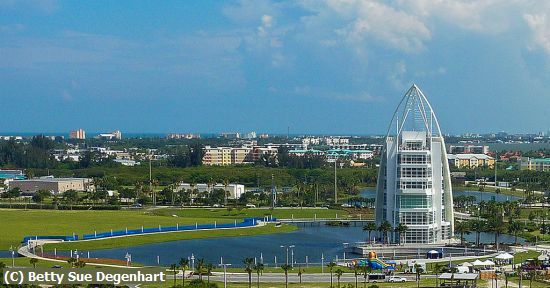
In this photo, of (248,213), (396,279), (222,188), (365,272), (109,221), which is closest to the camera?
(365,272)

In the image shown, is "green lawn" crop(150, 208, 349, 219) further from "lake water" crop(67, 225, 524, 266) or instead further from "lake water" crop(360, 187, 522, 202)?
"lake water" crop(360, 187, 522, 202)

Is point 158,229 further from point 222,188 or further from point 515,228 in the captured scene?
point 222,188

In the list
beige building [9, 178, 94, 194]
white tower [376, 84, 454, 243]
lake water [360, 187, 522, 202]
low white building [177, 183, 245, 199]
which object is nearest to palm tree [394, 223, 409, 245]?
white tower [376, 84, 454, 243]

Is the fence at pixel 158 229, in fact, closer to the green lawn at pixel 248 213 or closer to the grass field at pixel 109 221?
the grass field at pixel 109 221

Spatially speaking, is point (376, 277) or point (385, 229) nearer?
point (376, 277)

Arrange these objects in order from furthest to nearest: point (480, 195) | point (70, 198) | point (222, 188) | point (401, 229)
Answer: point (480, 195) → point (222, 188) → point (70, 198) → point (401, 229)

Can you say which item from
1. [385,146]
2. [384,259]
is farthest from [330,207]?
[384,259]

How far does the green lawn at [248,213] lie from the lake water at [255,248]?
1816 cm

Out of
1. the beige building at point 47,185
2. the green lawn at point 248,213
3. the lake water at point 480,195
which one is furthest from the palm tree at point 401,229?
the beige building at point 47,185

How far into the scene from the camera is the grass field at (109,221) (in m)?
93.0

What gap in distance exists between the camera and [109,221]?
108938 mm

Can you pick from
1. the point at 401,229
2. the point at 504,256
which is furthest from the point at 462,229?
the point at 504,256

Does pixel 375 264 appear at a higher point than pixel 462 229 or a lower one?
lower

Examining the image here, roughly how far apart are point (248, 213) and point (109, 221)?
2173 cm
